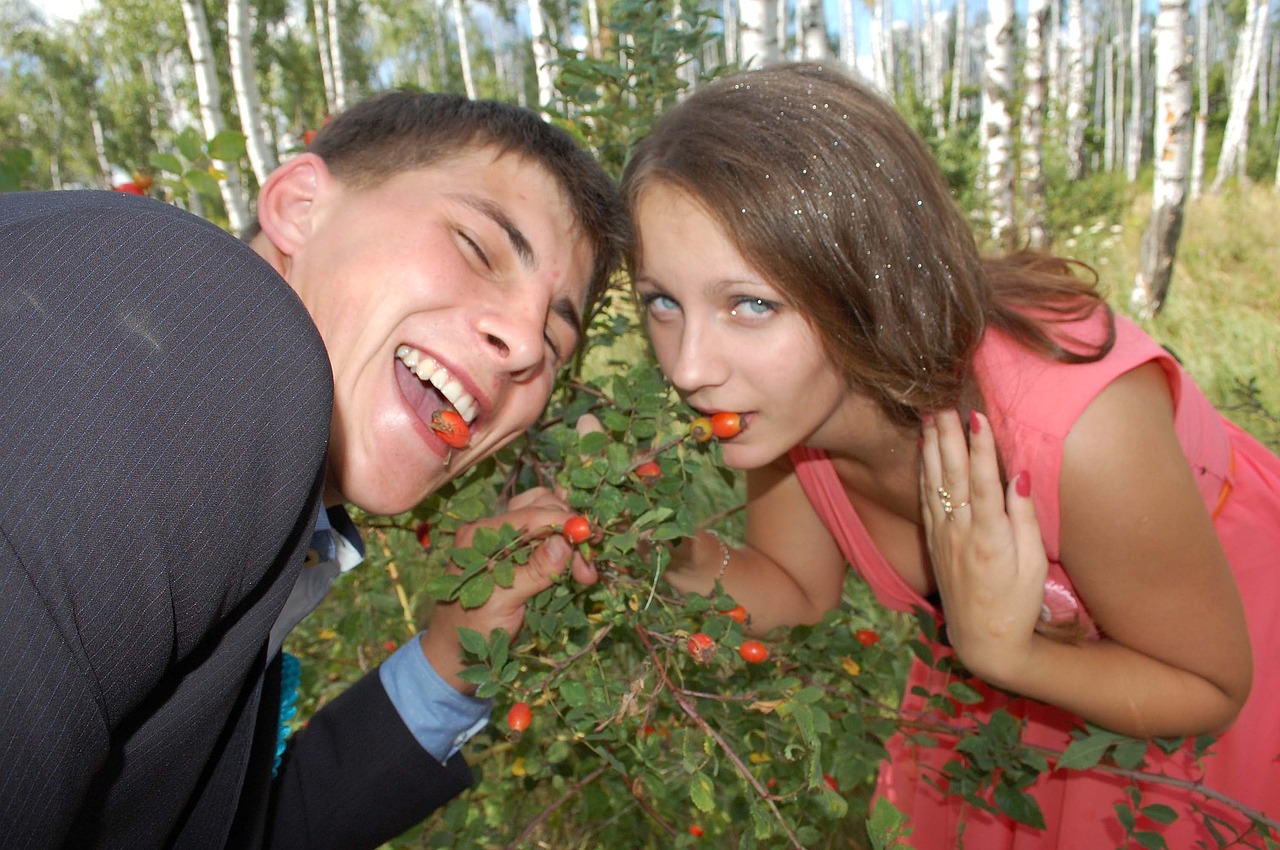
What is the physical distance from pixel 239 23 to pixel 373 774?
11050mm

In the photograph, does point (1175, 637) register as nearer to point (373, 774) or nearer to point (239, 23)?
point (373, 774)

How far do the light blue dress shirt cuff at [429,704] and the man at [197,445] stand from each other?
0.87 ft

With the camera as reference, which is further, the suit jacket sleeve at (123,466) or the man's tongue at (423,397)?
the man's tongue at (423,397)

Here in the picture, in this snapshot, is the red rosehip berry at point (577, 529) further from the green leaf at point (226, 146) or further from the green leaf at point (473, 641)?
the green leaf at point (226, 146)

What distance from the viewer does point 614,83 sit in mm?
1868

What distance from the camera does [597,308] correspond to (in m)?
1.88

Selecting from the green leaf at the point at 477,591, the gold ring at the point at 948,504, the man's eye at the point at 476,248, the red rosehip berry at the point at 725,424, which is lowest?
the gold ring at the point at 948,504

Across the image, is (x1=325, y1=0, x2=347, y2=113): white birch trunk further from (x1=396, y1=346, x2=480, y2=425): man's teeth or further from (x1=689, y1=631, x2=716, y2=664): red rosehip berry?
(x1=689, y1=631, x2=716, y2=664): red rosehip berry

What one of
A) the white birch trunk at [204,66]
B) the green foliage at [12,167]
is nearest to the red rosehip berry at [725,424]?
the green foliage at [12,167]

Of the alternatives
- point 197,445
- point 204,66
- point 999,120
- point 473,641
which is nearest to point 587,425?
point 473,641

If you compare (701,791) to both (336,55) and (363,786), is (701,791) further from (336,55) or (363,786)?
(336,55)

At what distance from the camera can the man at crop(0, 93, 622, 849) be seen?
20.6 inches

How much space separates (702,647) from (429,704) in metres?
0.58

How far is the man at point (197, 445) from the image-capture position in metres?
0.52
